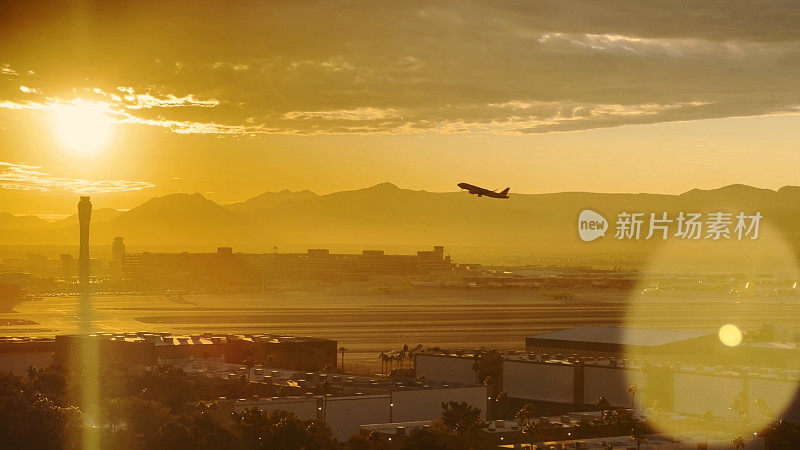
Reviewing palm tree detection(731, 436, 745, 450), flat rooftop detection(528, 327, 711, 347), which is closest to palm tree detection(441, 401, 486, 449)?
palm tree detection(731, 436, 745, 450)

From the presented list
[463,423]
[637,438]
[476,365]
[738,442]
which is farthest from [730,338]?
[463,423]

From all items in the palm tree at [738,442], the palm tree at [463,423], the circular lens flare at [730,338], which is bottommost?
the palm tree at [738,442]

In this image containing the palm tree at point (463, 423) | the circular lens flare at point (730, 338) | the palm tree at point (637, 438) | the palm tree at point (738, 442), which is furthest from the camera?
the circular lens flare at point (730, 338)

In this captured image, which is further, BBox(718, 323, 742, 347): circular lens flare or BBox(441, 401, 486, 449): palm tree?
BBox(718, 323, 742, 347): circular lens flare

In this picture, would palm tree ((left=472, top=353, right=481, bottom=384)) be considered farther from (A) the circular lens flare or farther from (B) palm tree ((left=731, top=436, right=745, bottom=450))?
(B) palm tree ((left=731, top=436, right=745, bottom=450))

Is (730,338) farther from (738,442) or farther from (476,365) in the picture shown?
Result: (738,442)

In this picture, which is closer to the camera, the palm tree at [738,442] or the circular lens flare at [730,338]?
the palm tree at [738,442]

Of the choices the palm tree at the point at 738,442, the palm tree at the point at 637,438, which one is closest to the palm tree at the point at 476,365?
the palm tree at the point at 637,438

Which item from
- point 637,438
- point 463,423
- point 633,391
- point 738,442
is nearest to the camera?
point 637,438

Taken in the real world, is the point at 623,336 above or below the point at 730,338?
above

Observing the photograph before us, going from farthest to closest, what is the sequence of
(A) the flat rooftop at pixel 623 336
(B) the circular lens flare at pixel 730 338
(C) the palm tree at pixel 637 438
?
1. (B) the circular lens flare at pixel 730 338
2. (A) the flat rooftop at pixel 623 336
3. (C) the palm tree at pixel 637 438

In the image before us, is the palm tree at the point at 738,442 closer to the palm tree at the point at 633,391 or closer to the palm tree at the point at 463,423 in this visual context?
the palm tree at the point at 463,423

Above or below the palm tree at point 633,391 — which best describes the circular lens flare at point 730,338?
above

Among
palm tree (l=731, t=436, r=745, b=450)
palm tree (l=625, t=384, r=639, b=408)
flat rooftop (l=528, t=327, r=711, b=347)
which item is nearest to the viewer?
palm tree (l=731, t=436, r=745, b=450)
